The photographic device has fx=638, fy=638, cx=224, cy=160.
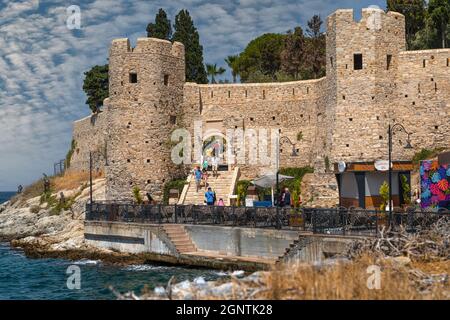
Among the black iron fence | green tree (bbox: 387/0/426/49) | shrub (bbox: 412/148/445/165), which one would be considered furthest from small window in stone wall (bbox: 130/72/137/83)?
green tree (bbox: 387/0/426/49)

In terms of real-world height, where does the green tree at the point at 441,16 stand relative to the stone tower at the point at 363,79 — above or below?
above

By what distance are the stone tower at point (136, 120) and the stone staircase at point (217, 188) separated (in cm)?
262

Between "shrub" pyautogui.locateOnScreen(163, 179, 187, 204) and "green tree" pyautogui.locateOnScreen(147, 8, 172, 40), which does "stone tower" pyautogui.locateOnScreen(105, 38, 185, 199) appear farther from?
"green tree" pyautogui.locateOnScreen(147, 8, 172, 40)

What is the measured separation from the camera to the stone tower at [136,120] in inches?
1437

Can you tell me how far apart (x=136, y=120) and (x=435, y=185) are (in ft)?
60.3

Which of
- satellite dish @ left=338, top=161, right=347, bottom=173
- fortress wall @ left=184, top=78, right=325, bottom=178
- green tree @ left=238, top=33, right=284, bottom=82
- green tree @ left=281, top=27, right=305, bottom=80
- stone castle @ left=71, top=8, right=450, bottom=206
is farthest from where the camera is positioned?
green tree @ left=238, top=33, right=284, bottom=82

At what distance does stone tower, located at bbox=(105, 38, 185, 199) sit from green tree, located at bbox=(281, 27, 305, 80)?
744 inches

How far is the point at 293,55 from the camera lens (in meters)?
54.2

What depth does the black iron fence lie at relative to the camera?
19.0 meters

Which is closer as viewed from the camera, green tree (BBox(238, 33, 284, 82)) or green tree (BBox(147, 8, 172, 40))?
green tree (BBox(147, 8, 172, 40))

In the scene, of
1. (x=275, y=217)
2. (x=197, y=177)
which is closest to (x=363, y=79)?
(x=197, y=177)

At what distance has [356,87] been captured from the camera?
1266 inches

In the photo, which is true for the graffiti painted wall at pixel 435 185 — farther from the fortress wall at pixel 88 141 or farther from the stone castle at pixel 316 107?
the fortress wall at pixel 88 141

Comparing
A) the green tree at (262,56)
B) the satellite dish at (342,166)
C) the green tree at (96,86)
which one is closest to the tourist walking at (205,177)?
the satellite dish at (342,166)
